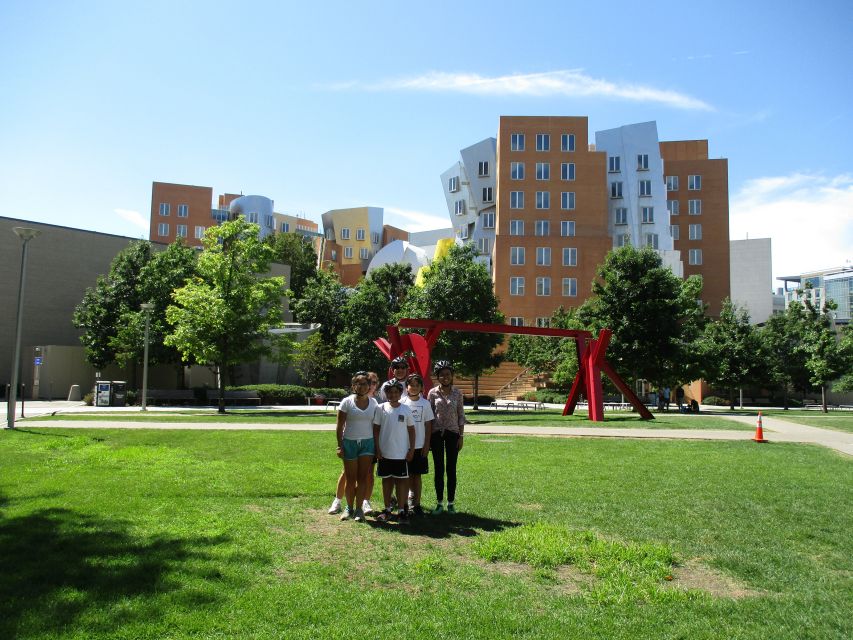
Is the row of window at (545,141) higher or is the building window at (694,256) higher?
the row of window at (545,141)

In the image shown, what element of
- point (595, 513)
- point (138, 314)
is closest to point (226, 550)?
point (595, 513)

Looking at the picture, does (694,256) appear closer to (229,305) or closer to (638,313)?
(638,313)

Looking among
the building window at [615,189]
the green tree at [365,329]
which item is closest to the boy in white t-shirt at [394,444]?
the green tree at [365,329]

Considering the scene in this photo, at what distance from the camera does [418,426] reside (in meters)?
7.88

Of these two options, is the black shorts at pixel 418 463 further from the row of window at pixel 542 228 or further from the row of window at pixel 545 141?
the row of window at pixel 545 141

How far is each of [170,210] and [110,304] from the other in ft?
162

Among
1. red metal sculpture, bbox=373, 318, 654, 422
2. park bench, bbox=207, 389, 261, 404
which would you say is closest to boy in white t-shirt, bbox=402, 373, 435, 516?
red metal sculpture, bbox=373, 318, 654, 422

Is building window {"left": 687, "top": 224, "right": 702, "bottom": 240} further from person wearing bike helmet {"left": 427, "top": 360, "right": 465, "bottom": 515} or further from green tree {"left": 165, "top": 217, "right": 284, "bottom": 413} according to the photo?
person wearing bike helmet {"left": 427, "top": 360, "right": 465, "bottom": 515}

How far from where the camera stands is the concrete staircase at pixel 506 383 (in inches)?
2251

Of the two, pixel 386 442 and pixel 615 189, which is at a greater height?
pixel 615 189

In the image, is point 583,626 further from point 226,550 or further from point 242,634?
point 226,550

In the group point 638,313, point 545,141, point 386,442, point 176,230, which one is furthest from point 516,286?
point 386,442

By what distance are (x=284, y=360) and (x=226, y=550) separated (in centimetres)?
2702

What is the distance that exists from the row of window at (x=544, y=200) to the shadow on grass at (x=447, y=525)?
60.6 m
